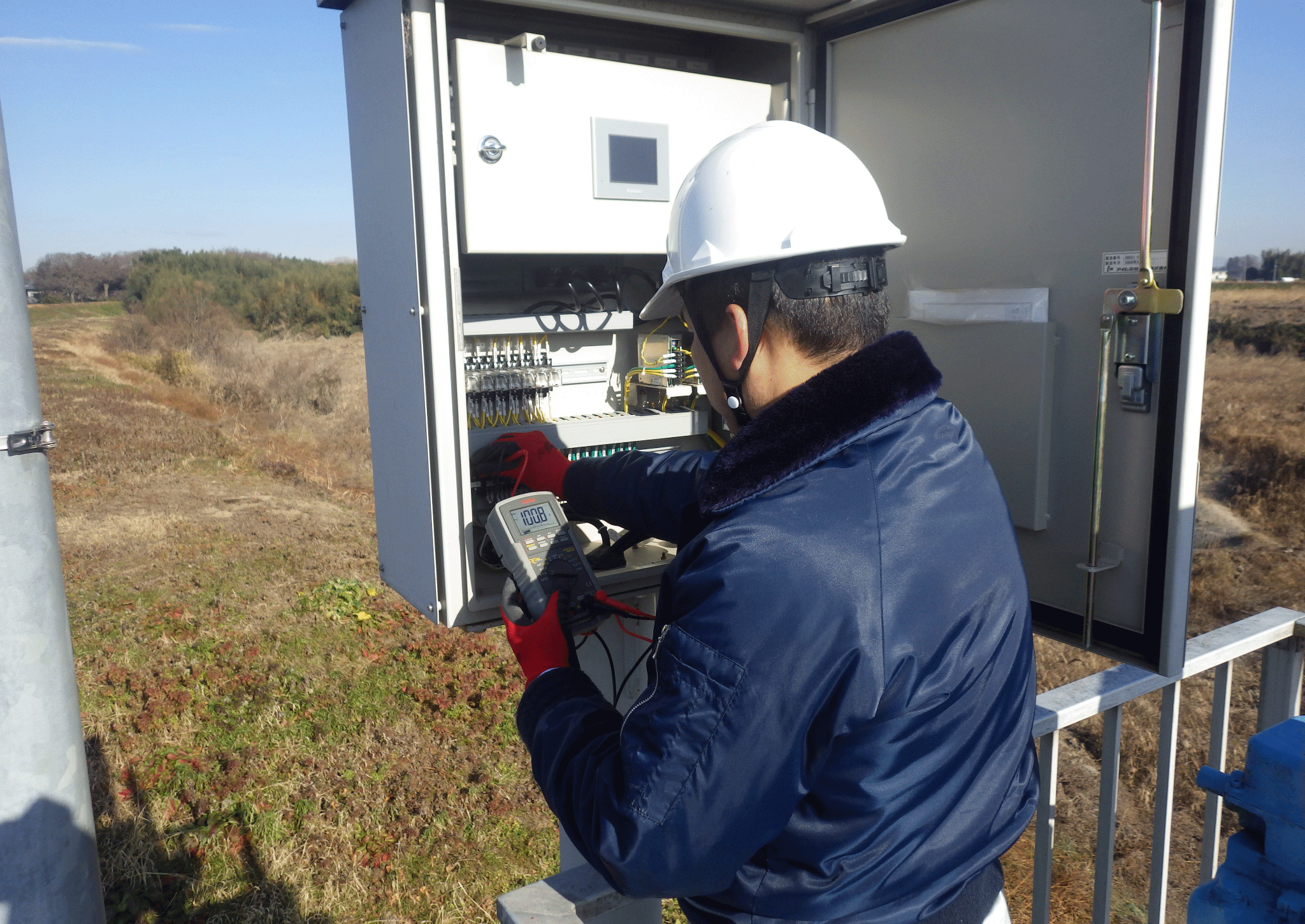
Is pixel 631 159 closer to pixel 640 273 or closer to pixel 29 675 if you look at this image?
pixel 640 273

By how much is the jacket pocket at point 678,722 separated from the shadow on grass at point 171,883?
10.2 feet

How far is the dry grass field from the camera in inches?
144

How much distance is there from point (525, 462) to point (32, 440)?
897 millimetres

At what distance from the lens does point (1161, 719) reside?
5.56 ft

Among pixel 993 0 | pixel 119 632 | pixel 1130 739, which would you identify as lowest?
pixel 1130 739

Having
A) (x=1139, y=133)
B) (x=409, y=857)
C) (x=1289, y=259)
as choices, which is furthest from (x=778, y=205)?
(x=1289, y=259)

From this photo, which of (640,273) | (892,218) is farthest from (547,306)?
(892,218)

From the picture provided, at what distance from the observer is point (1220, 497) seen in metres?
11.7

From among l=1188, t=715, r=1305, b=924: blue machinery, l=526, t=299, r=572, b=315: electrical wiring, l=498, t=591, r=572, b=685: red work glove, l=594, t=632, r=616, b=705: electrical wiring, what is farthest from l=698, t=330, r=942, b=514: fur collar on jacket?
l=526, t=299, r=572, b=315: electrical wiring

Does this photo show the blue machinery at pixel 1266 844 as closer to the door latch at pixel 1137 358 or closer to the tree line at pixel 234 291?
the door latch at pixel 1137 358

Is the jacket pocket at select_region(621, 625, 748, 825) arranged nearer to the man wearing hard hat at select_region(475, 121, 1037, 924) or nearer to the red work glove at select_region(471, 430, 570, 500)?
the man wearing hard hat at select_region(475, 121, 1037, 924)

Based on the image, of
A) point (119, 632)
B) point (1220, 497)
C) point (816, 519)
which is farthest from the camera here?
point (1220, 497)

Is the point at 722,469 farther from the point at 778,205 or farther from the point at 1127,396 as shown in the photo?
the point at 1127,396

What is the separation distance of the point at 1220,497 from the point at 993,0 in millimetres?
12119
